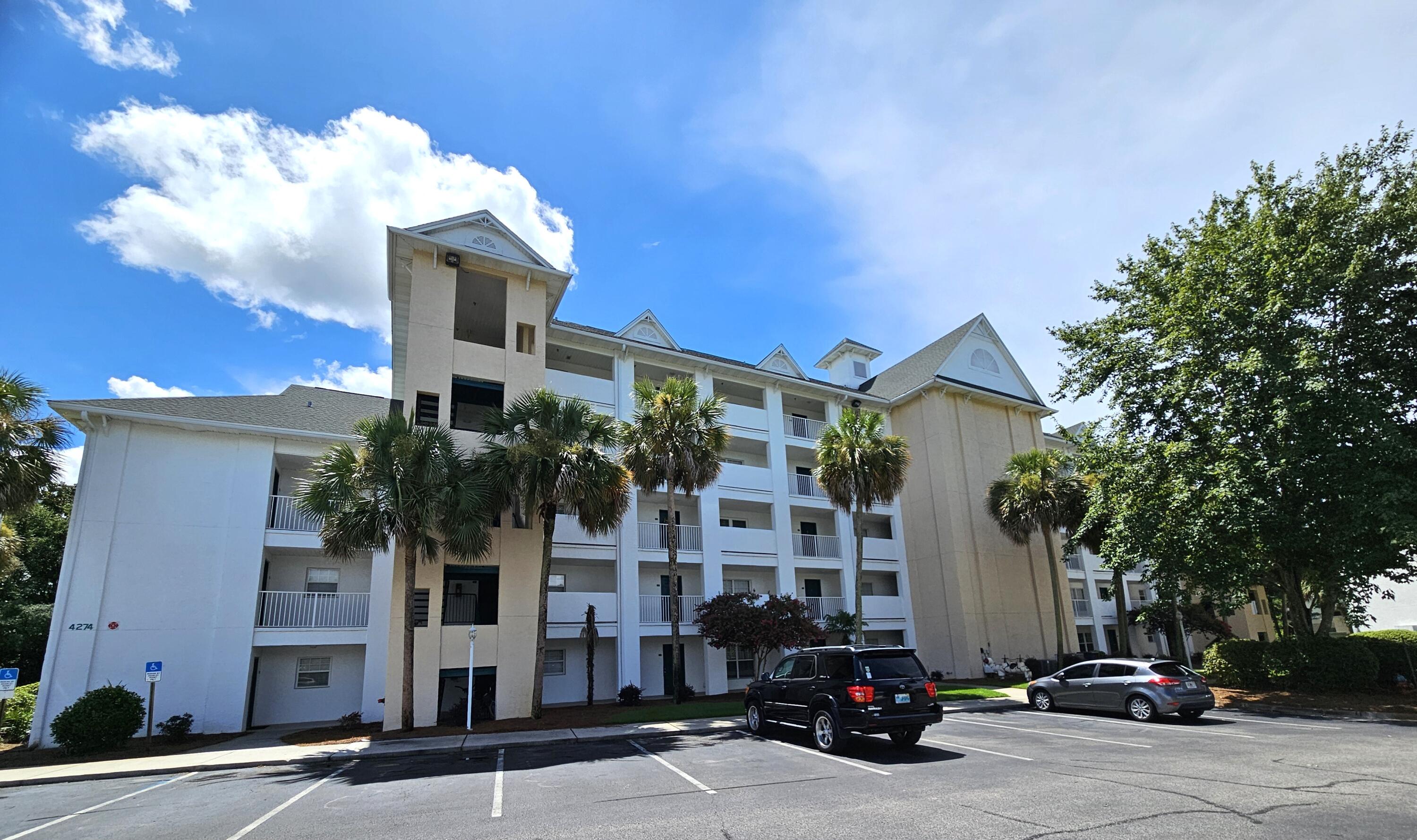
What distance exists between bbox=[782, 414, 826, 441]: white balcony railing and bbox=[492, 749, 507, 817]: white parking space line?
20.9m

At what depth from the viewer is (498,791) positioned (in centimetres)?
964

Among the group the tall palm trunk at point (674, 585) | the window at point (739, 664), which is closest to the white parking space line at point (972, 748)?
the tall palm trunk at point (674, 585)

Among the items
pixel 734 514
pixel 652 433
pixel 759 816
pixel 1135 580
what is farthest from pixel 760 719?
pixel 1135 580

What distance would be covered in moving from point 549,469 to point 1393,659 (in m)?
25.0

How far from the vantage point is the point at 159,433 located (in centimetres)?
2080

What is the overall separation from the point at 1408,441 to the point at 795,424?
66.1 feet

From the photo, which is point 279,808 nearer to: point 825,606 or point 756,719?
point 756,719

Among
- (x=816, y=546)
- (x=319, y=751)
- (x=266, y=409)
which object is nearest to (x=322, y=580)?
(x=266, y=409)

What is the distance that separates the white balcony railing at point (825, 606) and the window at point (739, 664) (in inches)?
128

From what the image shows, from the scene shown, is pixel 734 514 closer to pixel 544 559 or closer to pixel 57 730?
pixel 544 559

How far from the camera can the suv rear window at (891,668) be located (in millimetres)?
11391

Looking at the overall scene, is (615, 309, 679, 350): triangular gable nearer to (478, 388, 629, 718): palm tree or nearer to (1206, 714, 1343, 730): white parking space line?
(478, 388, 629, 718): palm tree

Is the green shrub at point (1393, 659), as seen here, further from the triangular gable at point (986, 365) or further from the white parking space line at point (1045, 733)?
the triangular gable at point (986, 365)

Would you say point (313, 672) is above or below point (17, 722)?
above
